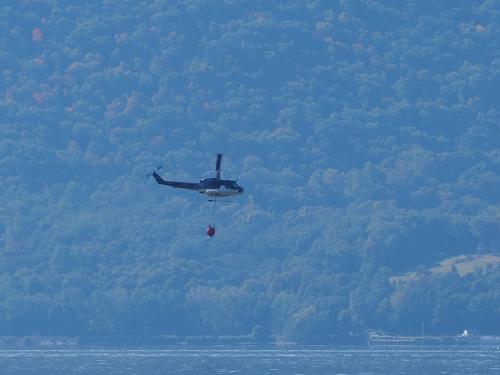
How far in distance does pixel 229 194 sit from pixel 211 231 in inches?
118

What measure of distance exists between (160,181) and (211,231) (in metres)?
8.80

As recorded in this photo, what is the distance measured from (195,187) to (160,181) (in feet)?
19.7

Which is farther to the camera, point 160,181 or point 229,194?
point 160,181

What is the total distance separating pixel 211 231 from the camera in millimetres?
129750

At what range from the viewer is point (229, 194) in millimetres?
128125

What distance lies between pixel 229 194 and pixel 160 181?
33.5 feet

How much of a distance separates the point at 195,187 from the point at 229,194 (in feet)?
13.9

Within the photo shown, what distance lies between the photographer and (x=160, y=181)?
13725cm
